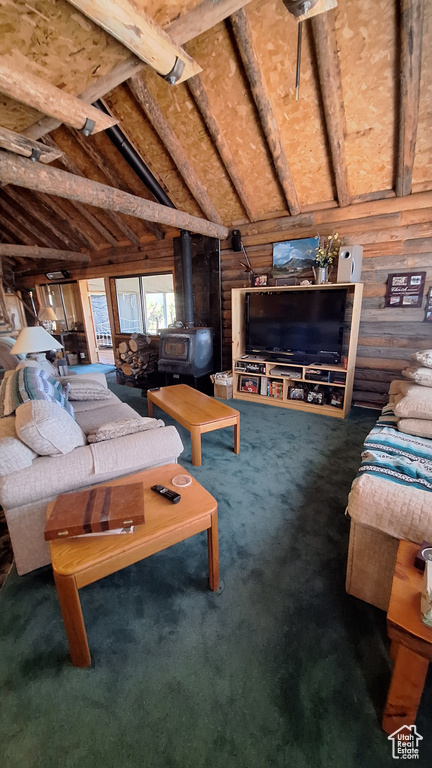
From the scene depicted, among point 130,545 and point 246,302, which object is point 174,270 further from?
point 130,545

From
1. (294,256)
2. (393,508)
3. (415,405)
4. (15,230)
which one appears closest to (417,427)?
(415,405)

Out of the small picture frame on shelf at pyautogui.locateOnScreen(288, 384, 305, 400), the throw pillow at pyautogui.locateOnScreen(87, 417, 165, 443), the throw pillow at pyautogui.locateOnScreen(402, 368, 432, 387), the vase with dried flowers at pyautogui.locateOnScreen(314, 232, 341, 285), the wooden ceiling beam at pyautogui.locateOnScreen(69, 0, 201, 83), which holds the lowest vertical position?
the small picture frame on shelf at pyautogui.locateOnScreen(288, 384, 305, 400)

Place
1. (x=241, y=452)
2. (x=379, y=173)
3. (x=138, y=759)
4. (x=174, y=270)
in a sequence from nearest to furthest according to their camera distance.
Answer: (x=138, y=759)
(x=241, y=452)
(x=379, y=173)
(x=174, y=270)

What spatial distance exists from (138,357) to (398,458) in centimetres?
464

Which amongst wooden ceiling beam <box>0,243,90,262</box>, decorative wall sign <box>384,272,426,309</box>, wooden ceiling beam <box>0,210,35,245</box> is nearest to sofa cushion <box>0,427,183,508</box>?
decorative wall sign <box>384,272,426,309</box>

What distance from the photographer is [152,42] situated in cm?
192

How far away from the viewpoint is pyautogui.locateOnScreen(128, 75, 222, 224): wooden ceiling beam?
305 centimetres

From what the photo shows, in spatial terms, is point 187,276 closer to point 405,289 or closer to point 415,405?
point 405,289

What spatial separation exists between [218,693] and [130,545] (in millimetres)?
621

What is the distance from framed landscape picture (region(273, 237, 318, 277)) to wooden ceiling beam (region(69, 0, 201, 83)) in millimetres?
2204

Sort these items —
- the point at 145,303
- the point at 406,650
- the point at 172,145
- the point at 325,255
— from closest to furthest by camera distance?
the point at 406,650 < the point at 172,145 < the point at 325,255 < the point at 145,303

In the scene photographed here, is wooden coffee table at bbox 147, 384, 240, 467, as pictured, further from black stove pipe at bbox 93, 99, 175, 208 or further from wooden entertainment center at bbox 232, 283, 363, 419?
black stove pipe at bbox 93, 99, 175, 208

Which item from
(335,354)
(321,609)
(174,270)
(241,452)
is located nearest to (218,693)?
(321,609)

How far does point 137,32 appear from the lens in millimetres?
1814
